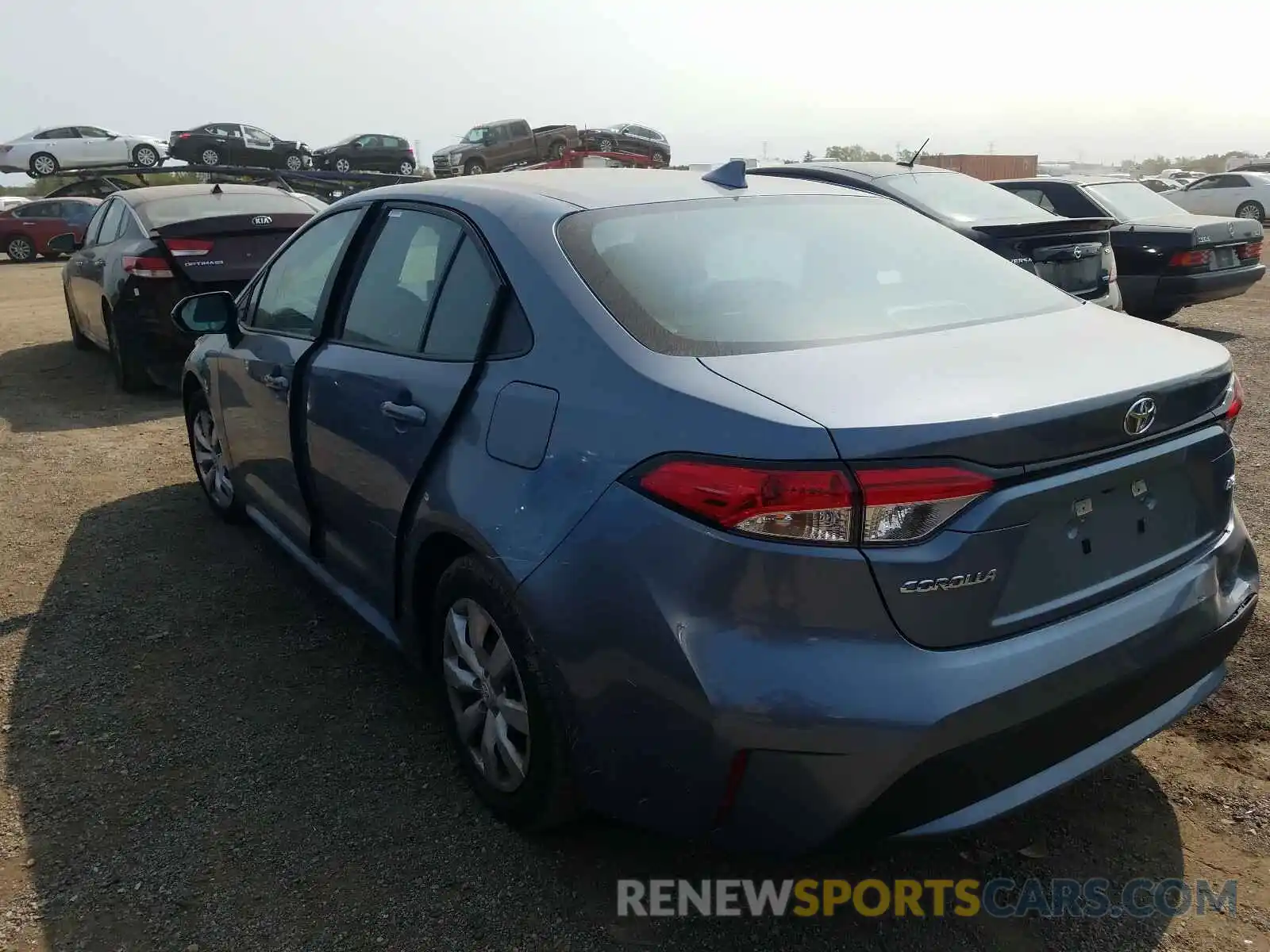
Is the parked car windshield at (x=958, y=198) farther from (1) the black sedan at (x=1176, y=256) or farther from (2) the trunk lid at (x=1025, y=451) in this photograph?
(2) the trunk lid at (x=1025, y=451)

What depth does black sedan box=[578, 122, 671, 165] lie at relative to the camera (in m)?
30.5

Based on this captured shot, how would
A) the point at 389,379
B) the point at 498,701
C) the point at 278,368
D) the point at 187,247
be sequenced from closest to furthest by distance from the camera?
the point at 498,701 < the point at 389,379 < the point at 278,368 < the point at 187,247

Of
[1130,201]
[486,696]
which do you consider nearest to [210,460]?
[486,696]

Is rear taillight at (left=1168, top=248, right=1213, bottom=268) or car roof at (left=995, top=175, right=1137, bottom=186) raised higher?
car roof at (left=995, top=175, right=1137, bottom=186)

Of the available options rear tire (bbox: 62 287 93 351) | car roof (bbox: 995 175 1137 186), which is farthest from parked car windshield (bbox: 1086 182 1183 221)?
rear tire (bbox: 62 287 93 351)

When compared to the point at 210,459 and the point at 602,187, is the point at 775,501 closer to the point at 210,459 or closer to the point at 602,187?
the point at 602,187

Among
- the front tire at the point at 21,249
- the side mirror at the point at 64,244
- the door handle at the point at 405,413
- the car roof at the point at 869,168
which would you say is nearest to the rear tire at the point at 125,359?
the side mirror at the point at 64,244

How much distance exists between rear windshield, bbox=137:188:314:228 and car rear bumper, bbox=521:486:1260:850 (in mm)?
6551

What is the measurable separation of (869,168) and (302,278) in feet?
19.0

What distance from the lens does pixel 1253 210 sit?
2558 centimetres

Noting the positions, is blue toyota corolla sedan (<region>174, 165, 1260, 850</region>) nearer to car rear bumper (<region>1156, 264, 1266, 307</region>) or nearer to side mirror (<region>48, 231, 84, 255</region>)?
side mirror (<region>48, 231, 84, 255</region>)

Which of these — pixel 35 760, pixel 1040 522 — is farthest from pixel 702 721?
pixel 35 760

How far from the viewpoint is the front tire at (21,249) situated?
69.9 ft

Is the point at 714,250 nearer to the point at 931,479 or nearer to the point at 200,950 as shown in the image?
the point at 931,479
